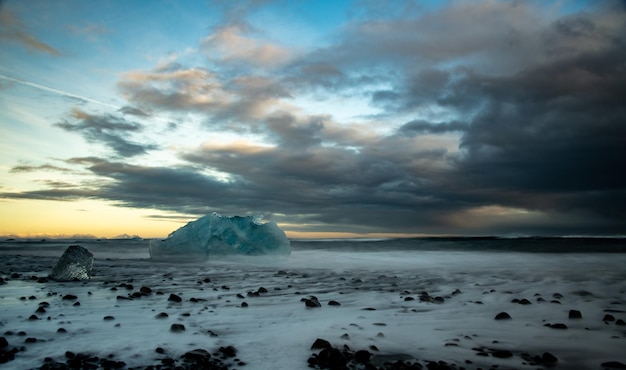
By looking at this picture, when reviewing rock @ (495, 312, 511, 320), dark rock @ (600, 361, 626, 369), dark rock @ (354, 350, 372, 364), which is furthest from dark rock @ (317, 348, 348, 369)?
rock @ (495, 312, 511, 320)

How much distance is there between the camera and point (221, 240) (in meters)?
22.1

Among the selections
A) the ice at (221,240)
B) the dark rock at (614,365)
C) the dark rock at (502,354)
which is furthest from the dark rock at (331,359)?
the ice at (221,240)

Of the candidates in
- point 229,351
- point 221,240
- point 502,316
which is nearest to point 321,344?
point 229,351

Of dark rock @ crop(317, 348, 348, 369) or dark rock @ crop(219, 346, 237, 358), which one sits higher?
dark rock @ crop(317, 348, 348, 369)

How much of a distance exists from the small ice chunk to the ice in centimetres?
1085

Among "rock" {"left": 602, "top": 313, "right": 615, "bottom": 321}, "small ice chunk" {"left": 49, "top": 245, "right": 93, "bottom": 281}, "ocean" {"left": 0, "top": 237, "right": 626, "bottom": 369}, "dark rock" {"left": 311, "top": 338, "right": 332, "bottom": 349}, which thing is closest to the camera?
"ocean" {"left": 0, "top": 237, "right": 626, "bottom": 369}

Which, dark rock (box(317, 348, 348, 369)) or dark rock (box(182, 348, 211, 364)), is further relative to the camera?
dark rock (box(182, 348, 211, 364))

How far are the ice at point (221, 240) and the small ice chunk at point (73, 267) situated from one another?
1085cm

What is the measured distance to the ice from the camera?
856 inches

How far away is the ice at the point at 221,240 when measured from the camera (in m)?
21.8

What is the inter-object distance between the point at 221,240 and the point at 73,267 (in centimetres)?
1202

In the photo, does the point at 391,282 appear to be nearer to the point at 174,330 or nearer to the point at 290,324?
→ the point at 290,324

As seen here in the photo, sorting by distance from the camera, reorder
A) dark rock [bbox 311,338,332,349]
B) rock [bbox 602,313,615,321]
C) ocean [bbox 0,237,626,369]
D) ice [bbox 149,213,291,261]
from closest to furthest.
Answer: ocean [bbox 0,237,626,369], dark rock [bbox 311,338,332,349], rock [bbox 602,313,615,321], ice [bbox 149,213,291,261]

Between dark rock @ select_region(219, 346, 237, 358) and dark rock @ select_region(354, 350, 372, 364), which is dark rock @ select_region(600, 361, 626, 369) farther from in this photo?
dark rock @ select_region(219, 346, 237, 358)
